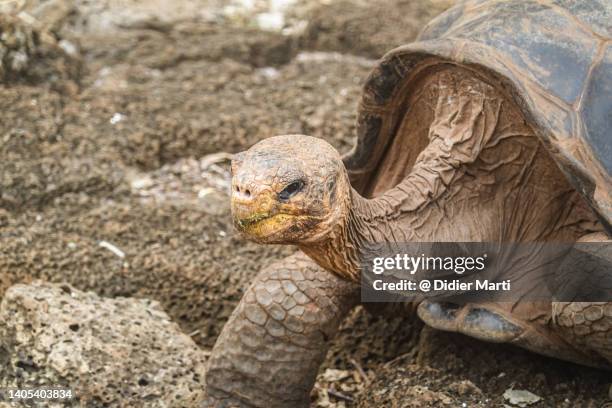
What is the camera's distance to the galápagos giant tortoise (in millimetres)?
2682

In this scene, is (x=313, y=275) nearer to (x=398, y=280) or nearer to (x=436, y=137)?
(x=398, y=280)

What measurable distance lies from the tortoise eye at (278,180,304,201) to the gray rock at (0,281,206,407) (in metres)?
0.96

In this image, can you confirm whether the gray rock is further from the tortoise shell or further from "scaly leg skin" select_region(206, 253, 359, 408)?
the tortoise shell

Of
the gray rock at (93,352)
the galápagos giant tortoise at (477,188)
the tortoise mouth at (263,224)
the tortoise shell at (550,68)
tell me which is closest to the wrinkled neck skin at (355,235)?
the galápagos giant tortoise at (477,188)

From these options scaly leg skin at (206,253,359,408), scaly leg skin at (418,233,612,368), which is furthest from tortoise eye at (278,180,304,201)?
scaly leg skin at (418,233,612,368)

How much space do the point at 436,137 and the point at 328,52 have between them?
9.22 feet

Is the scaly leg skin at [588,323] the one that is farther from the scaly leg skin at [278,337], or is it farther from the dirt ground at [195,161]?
the scaly leg skin at [278,337]

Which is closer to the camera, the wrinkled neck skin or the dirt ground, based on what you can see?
the wrinkled neck skin

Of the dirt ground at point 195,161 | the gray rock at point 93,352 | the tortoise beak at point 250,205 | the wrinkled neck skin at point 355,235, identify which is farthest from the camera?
the dirt ground at point 195,161

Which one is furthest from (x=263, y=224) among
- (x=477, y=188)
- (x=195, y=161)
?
(x=195, y=161)

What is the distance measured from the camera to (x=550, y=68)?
278 cm

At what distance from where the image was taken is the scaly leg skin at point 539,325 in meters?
2.71

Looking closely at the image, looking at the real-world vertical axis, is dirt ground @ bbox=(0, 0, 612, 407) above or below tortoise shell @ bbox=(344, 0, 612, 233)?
below

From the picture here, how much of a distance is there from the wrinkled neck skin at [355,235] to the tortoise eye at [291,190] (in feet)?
0.66
